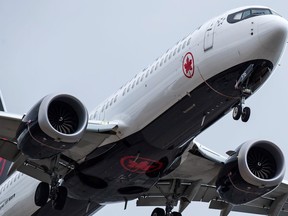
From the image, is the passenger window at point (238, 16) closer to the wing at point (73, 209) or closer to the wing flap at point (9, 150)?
the wing flap at point (9, 150)

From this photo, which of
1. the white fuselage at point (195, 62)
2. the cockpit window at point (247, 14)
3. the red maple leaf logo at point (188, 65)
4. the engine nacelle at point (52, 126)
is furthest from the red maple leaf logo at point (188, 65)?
the engine nacelle at point (52, 126)

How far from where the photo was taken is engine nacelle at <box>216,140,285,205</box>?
32.3 meters

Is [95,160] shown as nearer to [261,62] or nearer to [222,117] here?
[222,117]

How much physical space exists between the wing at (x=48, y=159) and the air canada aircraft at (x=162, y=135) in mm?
33

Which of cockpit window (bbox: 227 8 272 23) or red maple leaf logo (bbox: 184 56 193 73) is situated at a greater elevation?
cockpit window (bbox: 227 8 272 23)

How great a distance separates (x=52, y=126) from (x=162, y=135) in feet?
11.2

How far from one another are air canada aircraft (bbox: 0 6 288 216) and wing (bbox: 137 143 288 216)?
48 millimetres

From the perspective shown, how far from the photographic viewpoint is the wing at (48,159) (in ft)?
100

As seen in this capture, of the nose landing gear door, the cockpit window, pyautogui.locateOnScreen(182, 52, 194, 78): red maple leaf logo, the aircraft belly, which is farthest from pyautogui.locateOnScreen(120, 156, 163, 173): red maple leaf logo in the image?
the cockpit window

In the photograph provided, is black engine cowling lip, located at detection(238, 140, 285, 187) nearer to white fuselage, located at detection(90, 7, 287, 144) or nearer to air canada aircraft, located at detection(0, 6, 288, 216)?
air canada aircraft, located at detection(0, 6, 288, 216)

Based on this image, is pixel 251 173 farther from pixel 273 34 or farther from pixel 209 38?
pixel 273 34

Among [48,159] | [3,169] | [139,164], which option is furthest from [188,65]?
[3,169]

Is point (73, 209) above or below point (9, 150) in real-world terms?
below

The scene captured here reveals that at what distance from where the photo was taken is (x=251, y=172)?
32.5 m
